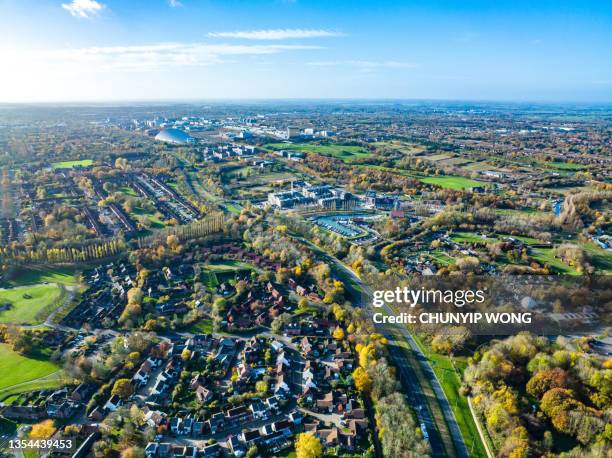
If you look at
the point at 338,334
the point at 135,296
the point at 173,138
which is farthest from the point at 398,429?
the point at 173,138

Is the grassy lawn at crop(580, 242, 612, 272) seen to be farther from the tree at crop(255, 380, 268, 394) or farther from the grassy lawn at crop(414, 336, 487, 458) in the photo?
the tree at crop(255, 380, 268, 394)

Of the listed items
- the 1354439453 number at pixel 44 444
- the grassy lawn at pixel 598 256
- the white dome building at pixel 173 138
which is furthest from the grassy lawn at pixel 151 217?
the white dome building at pixel 173 138

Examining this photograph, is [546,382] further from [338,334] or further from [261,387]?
[261,387]

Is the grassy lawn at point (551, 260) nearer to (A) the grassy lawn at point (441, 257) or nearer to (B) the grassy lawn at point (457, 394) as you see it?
(A) the grassy lawn at point (441, 257)

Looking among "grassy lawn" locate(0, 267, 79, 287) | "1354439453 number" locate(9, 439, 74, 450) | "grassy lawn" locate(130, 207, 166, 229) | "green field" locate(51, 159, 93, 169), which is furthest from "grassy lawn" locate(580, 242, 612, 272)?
"green field" locate(51, 159, 93, 169)

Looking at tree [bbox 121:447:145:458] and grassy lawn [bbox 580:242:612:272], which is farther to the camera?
grassy lawn [bbox 580:242:612:272]
